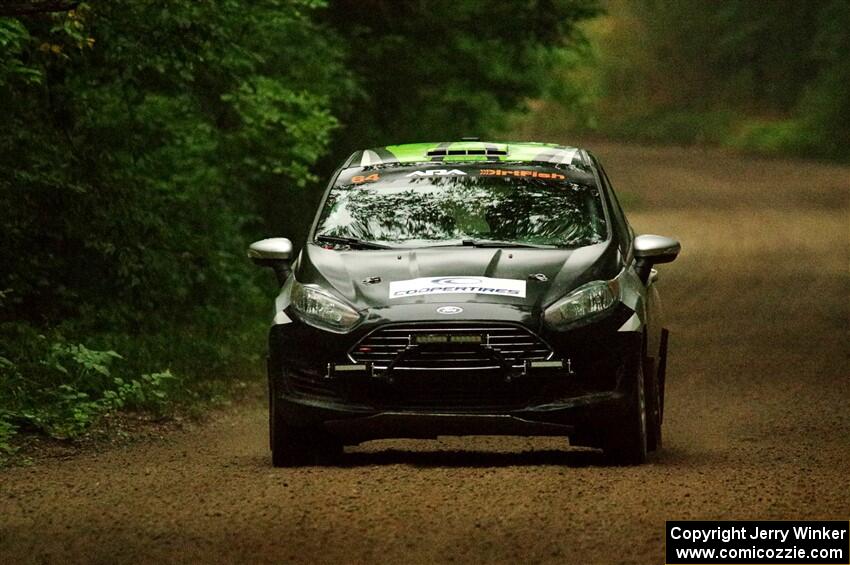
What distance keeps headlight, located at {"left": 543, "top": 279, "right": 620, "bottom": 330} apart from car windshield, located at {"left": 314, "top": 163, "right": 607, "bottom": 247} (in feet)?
1.89

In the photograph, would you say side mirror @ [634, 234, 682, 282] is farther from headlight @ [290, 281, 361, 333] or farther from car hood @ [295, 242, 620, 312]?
headlight @ [290, 281, 361, 333]

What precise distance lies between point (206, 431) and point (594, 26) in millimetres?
73874

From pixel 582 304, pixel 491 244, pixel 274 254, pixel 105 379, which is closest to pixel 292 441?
pixel 274 254

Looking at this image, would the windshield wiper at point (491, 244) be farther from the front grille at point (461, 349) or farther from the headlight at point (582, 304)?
the front grille at point (461, 349)

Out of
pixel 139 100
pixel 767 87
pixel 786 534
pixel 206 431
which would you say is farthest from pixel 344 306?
pixel 767 87

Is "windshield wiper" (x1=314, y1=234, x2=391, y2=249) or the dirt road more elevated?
"windshield wiper" (x1=314, y1=234, x2=391, y2=249)

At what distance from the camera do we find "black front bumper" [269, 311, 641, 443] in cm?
974

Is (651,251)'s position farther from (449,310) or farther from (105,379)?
(105,379)

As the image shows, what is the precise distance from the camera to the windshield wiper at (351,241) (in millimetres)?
10555

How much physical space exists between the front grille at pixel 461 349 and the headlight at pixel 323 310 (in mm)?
176

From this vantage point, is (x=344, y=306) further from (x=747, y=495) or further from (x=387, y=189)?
(x=747, y=495)

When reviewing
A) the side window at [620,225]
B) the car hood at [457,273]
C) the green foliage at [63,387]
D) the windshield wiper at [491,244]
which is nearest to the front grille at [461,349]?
the car hood at [457,273]

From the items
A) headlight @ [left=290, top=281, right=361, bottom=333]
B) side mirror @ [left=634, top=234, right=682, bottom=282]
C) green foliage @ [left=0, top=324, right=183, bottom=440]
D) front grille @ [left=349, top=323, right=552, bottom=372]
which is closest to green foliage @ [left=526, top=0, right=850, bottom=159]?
green foliage @ [left=0, top=324, right=183, bottom=440]

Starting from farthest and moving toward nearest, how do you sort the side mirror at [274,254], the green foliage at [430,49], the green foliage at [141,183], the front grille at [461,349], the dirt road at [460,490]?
the green foliage at [430,49], the green foliage at [141,183], the side mirror at [274,254], the front grille at [461,349], the dirt road at [460,490]
